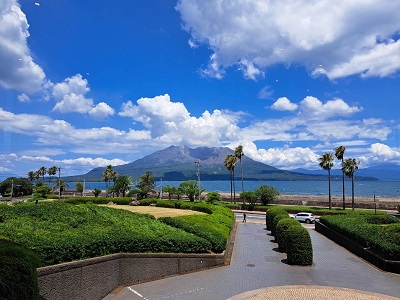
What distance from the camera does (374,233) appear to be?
819 inches

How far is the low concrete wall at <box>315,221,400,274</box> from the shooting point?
16.8m

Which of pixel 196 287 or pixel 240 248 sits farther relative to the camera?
pixel 240 248

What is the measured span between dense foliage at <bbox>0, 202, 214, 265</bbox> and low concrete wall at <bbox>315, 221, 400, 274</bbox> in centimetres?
943

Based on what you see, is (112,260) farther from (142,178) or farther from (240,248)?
(142,178)

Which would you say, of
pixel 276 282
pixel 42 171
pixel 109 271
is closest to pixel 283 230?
pixel 276 282

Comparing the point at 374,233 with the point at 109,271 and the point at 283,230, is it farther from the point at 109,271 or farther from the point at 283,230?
the point at 109,271

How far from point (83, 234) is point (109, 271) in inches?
90.0

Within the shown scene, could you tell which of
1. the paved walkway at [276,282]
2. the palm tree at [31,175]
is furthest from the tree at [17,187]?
the paved walkway at [276,282]

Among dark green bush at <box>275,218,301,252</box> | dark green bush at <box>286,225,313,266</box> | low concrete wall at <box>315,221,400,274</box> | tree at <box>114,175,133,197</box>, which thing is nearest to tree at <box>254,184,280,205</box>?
low concrete wall at <box>315,221,400,274</box>

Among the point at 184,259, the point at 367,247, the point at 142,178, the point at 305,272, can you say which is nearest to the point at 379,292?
the point at 305,272

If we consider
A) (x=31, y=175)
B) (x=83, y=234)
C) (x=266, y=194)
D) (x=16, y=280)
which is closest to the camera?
(x=16, y=280)

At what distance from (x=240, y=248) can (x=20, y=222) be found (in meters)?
14.8

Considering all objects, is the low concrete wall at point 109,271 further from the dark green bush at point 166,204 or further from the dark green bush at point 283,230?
the dark green bush at point 166,204

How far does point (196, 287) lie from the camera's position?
1440cm
